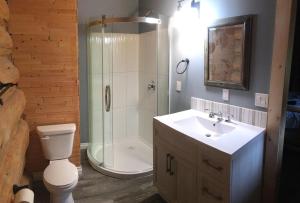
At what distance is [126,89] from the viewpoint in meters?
3.97

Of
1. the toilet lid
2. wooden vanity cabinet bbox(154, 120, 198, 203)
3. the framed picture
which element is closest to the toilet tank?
the toilet lid

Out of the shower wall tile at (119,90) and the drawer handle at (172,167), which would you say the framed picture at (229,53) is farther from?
the shower wall tile at (119,90)

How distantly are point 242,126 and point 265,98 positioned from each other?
0.32 m

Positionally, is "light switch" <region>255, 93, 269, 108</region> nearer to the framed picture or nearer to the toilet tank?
the framed picture

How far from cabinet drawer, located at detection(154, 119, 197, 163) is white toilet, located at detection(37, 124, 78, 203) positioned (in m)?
0.93

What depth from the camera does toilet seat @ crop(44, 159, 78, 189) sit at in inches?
84.8

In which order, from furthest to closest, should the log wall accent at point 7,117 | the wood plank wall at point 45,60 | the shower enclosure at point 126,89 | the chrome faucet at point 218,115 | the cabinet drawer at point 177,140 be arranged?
the shower enclosure at point 126,89 → the wood plank wall at point 45,60 → the chrome faucet at point 218,115 → the cabinet drawer at point 177,140 → the log wall accent at point 7,117

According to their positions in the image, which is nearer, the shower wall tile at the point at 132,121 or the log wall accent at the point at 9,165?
the log wall accent at the point at 9,165

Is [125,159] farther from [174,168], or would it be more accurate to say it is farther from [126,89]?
[174,168]

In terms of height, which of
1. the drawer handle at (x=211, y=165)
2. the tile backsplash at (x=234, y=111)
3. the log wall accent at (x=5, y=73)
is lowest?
the drawer handle at (x=211, y=165)

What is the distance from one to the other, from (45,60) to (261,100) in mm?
2370

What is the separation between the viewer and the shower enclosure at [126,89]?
3164 mm

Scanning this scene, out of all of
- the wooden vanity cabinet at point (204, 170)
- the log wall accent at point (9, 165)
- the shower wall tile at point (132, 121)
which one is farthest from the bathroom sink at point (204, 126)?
the shower wall tile at point (132, 121)

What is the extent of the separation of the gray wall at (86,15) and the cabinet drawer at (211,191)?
245 cm
